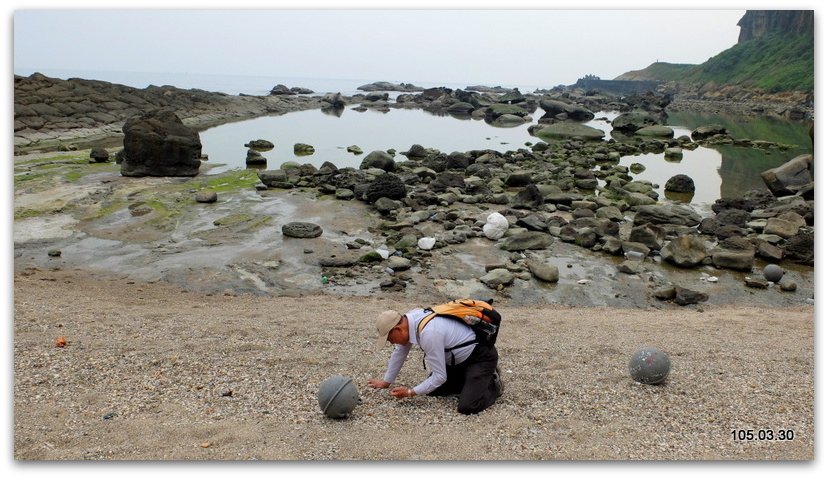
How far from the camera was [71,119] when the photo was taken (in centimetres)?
3766

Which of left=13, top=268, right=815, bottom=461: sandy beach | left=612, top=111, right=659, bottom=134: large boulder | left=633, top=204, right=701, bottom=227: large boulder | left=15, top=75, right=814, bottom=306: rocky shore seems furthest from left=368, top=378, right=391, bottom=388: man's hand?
left=612, top=111, right=659, bottom=134: large boulder

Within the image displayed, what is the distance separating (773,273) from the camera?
14164mm

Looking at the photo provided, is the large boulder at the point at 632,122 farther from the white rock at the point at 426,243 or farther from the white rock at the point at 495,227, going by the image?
the white rock at the point at 426,243

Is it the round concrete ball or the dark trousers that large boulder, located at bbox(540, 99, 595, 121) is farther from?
the dark trousers

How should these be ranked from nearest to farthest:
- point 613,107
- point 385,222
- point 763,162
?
1. point 385,222
2. point 763,162
3. point 613,107

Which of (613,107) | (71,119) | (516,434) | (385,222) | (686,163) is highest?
(613,107)

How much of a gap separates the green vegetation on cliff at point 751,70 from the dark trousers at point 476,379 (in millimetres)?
35323

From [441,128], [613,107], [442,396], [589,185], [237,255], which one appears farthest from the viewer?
[613,107]

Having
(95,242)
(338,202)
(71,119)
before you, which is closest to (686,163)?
(338,202)

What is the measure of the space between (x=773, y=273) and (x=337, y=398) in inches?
493

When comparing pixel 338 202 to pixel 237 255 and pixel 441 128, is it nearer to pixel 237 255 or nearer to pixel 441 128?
pixel 237 255

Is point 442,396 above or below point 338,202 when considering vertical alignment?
below

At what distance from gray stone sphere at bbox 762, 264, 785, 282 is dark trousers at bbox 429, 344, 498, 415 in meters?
11.0

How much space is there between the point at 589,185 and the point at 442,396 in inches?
787
